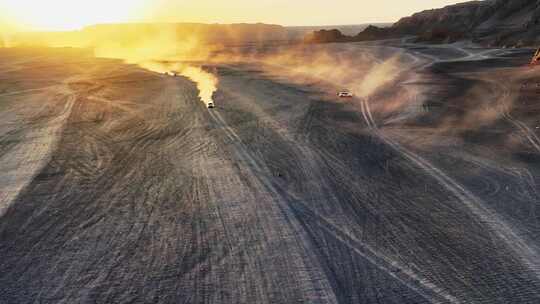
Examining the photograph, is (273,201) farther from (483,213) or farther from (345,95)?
(345,95)

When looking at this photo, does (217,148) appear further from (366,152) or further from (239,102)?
(239,102)

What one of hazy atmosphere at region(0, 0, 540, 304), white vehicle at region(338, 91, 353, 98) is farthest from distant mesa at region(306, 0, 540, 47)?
hazy atmosphere at region(0, 0, 540, 304)

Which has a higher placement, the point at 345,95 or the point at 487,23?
the point at 487,23

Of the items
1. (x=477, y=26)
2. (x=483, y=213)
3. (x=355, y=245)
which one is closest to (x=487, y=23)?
(x=477, y=26)

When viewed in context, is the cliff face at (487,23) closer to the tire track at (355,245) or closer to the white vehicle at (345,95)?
the white vehicle at (345,95)

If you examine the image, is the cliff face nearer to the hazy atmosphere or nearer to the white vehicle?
the white vehicle

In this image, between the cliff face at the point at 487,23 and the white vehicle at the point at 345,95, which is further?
the cliff face at the point at 487,23

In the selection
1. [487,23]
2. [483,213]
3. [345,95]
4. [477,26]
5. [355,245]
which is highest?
[487,23]

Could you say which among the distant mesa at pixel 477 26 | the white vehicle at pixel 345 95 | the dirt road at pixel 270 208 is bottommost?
the dirt road at pixel 270 208

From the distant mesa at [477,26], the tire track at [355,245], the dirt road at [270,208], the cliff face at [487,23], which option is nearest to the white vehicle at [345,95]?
the dirt road at [270,208]
